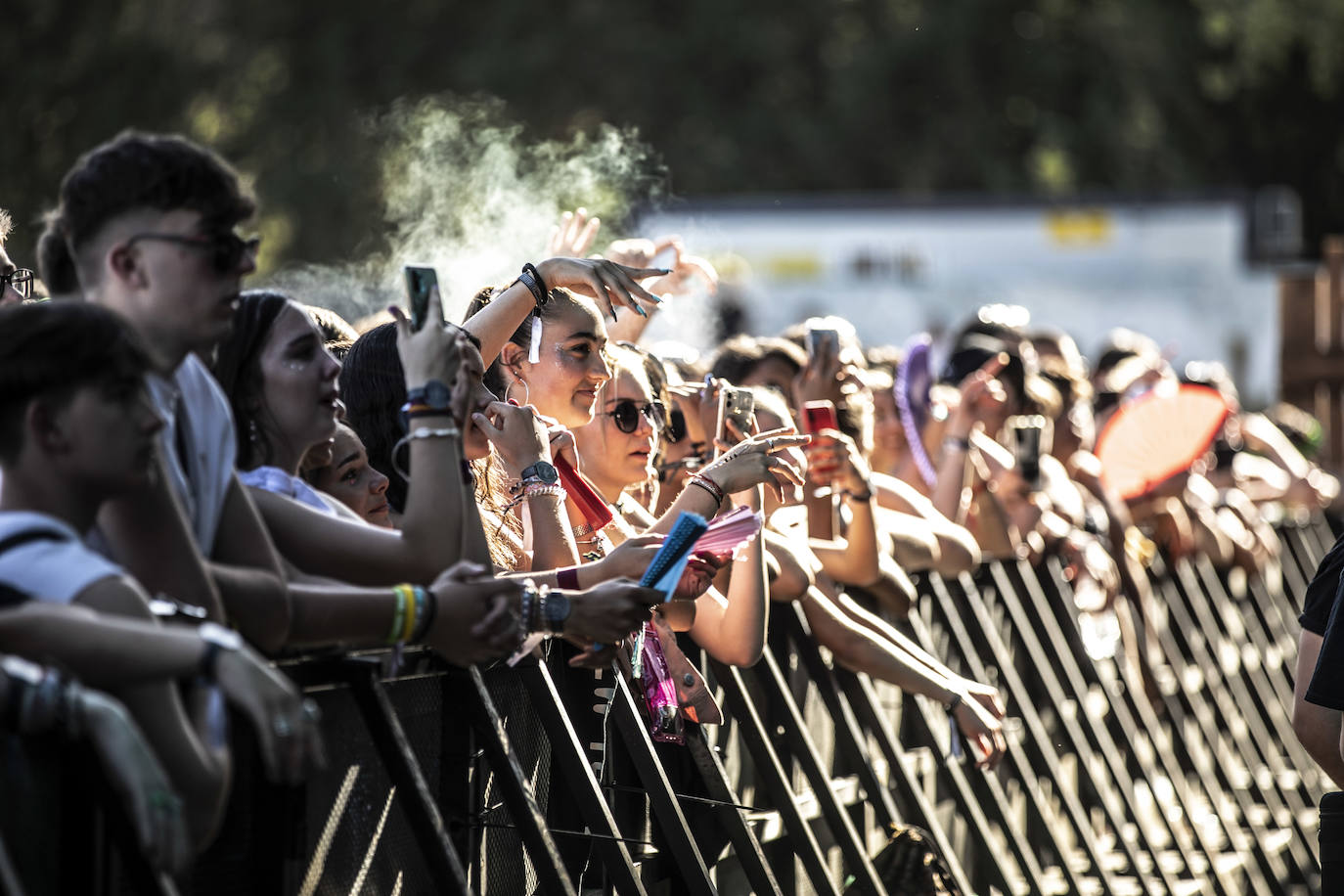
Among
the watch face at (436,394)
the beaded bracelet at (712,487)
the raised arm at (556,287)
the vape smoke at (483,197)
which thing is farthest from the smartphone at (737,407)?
the vape smoke at (483,197)

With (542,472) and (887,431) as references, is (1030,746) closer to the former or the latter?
(887,431)

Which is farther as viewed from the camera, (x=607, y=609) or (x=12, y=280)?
(x=12, y=280)

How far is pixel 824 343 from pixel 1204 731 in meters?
4.02

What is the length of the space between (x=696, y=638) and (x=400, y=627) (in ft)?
5.36

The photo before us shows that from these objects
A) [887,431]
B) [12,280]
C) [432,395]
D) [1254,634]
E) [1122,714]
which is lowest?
[1254,634]

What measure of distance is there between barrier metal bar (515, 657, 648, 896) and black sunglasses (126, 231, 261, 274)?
1.17 meters

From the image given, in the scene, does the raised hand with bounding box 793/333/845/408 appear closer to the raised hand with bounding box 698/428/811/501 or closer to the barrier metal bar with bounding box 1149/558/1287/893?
the raised hand with bounding box 698/428/811/501

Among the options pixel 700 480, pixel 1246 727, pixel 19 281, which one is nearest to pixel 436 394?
pixel 700 480

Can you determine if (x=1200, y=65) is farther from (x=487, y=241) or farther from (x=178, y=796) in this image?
(x=178, y=796)

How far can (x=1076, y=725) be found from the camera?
7145 millimetres

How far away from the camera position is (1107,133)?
33.2m

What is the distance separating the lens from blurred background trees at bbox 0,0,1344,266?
3042 centimetres

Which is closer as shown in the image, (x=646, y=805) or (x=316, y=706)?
(x=316, y=706)

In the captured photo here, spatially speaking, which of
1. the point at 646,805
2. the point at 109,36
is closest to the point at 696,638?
the point at 646,805
